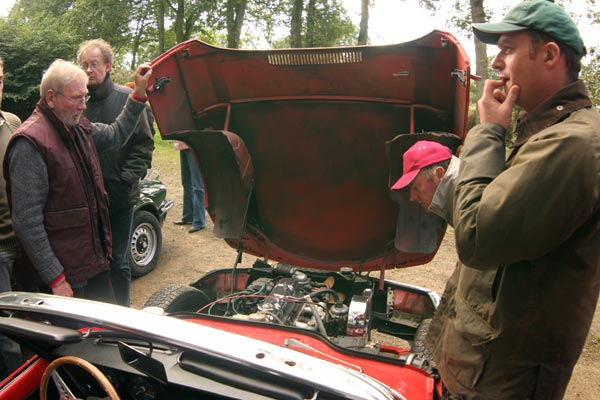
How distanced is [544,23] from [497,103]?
0.84 feet

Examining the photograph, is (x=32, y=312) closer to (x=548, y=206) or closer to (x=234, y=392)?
(x=234, y=392)

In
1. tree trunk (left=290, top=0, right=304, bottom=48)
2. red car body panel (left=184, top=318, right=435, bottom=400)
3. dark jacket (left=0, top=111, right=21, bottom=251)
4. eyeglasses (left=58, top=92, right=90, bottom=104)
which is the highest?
tree trunk (left=290, top=0, right=304, bottom=48)

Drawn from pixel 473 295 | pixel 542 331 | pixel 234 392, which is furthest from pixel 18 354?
pixel 542 331

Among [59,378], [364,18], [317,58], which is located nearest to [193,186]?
[317,58]

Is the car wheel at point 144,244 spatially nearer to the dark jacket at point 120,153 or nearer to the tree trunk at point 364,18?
the dark jacket at point 120,153

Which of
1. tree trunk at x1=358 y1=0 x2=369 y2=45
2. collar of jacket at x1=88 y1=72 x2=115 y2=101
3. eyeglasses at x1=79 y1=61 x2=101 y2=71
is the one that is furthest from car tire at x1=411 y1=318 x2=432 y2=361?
tree trunk at x1=358 y1=0 x2=369 y2=45

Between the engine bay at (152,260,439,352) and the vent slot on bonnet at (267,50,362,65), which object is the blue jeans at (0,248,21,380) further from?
the vent slot on bonnet at (267,50,362,65)

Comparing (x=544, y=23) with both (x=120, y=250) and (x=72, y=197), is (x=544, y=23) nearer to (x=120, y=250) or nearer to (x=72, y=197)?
(x=72, y=197)

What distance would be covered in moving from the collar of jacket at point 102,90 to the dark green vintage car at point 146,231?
1.81 m

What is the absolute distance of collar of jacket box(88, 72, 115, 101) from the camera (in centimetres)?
349

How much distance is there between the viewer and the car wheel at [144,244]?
523 cm

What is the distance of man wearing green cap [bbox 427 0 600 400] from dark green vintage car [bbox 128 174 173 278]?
14.0 ft

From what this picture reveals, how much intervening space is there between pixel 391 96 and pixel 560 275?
1.85 m

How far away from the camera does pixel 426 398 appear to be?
191cm
